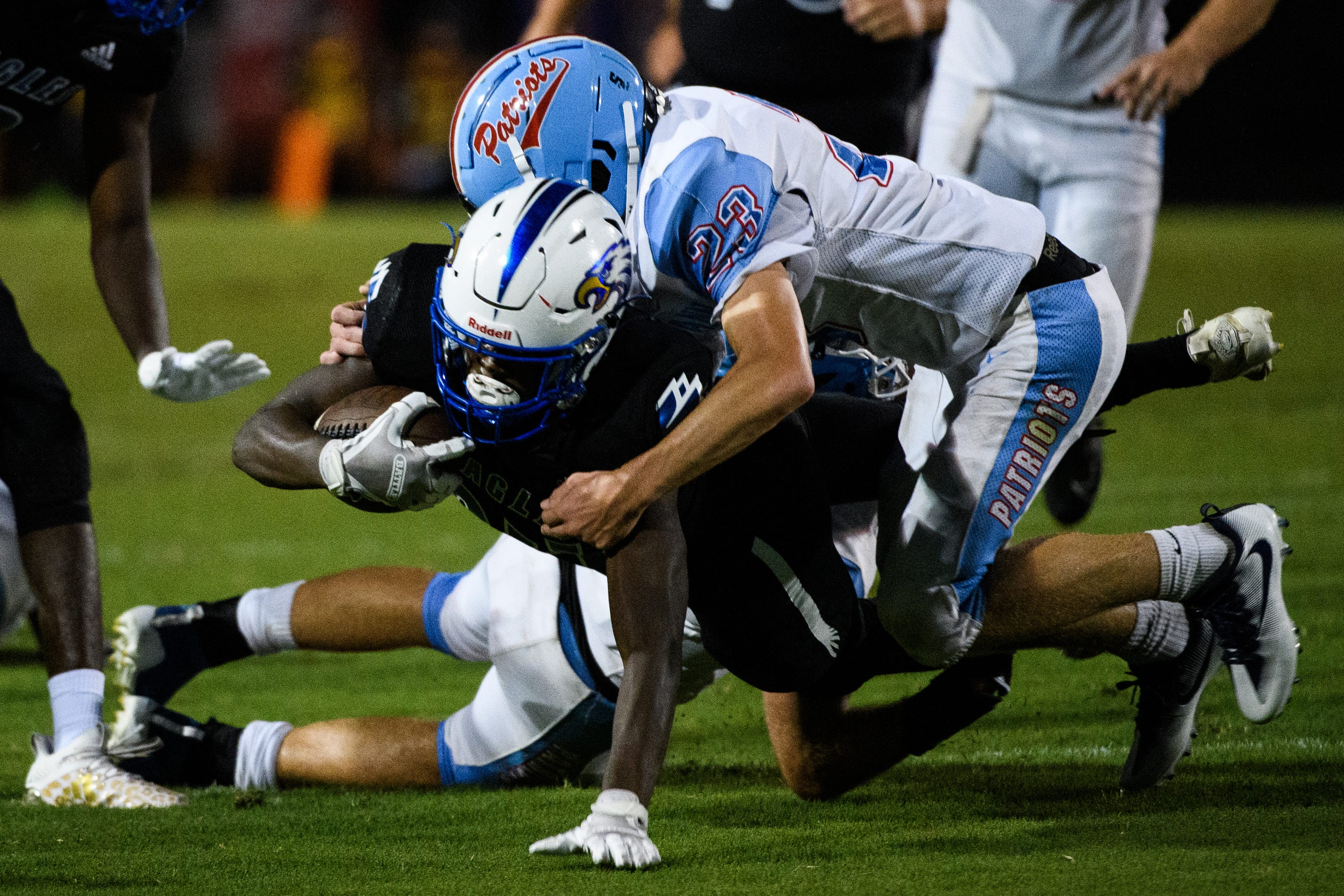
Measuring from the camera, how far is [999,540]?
320 centimetres

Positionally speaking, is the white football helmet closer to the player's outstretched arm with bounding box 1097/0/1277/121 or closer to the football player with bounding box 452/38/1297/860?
the football player with bounding box 452/38/1297/860

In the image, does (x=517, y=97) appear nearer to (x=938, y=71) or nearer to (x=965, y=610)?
(x=965, y=610)

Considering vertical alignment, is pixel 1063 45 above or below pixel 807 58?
above

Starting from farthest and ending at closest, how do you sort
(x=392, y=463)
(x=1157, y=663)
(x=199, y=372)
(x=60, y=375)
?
(x=199, y=372) < (x=60, y=375) < (x=1157, y=663) < (x=392, y=463)

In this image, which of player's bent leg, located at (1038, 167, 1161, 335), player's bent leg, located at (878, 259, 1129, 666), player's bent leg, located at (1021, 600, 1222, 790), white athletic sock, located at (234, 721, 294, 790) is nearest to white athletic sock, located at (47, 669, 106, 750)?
white athletic sock, located at (234, 721, 294, 790)

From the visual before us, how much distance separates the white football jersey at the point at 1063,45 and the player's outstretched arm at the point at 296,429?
2636 millimetres

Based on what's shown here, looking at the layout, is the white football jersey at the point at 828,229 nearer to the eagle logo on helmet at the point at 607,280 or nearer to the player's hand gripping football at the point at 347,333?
the eagle logo on helmet at the point at 607,280

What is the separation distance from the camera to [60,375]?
3.64 metres

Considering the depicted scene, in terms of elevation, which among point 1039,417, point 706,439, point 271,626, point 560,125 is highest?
point 560,125

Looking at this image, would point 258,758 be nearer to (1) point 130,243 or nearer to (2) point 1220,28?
(1) point 130,243

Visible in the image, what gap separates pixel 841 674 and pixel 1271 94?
47.8 feet

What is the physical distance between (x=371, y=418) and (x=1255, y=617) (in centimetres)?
168

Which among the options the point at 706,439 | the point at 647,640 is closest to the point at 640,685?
the point at 647,640

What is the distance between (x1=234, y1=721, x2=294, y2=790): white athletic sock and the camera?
3424 millimetres
